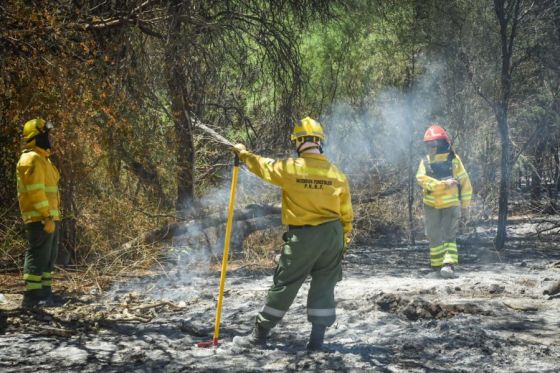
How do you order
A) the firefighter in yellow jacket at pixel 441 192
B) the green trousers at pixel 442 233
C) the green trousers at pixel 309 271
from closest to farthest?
the green trousers at pixel 309 271
the green trousers at pixel 442 233
the firefighter in yellow jacket at pixel 441 192

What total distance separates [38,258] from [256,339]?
108 inches

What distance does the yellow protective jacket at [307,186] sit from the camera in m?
4.53

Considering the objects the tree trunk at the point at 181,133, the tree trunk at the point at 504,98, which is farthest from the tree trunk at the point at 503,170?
the tree trunk at the point at 181,133

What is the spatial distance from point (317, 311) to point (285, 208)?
32.0 inches

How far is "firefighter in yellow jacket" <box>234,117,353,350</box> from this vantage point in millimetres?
4496

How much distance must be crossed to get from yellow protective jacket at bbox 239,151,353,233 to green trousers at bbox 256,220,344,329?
0.28 ft

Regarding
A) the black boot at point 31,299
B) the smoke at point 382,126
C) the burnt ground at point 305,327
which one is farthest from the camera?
the smoke at point 382,126

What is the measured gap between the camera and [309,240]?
4.50 metres

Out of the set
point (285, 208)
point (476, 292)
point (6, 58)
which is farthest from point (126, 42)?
point (476, 292)

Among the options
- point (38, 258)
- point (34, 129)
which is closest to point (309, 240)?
point (38, 258)

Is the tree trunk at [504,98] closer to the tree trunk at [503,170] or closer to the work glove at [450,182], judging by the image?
the tree trunk at [503,170]

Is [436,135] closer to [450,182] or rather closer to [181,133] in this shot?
[450,182]

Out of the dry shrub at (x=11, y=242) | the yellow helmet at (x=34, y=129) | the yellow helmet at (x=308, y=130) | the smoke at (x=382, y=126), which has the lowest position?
the dry shrub at (x=11, y=242)

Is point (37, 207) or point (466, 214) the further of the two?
point (466, 214)
